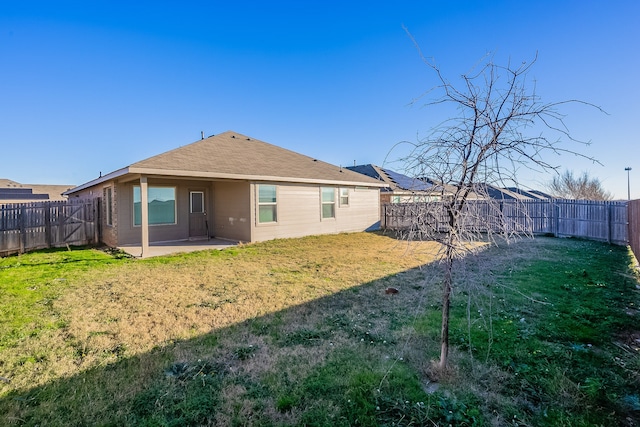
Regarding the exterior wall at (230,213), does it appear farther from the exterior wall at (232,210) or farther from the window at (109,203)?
the window at (109,203)

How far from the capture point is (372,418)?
7.20ft

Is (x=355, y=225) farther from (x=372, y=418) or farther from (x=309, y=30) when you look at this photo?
(x=372, y=418)

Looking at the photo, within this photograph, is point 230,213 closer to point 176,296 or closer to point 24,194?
point 176,296

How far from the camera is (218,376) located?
276 centimetres

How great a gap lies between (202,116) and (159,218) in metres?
9.34

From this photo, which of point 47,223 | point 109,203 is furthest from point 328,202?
point 47,223

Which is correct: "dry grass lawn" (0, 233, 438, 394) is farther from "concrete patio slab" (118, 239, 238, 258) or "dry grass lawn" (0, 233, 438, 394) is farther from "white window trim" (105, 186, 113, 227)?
"white window trim" (105, 186, 113, 227)

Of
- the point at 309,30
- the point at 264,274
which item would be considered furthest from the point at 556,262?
the point at 309,30

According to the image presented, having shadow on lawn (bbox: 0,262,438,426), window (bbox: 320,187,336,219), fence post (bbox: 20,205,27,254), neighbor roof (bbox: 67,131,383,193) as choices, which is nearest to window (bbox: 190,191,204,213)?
neighbor roof (bbox: 67,131,383,193)

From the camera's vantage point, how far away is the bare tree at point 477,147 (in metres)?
2.48

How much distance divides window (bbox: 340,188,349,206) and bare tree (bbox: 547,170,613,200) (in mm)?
27434

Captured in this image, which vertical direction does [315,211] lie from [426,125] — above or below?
below

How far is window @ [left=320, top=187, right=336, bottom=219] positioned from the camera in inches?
526

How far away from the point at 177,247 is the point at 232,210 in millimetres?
2459
